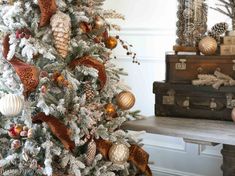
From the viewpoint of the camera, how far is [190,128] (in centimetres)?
187

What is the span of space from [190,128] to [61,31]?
2.46ft

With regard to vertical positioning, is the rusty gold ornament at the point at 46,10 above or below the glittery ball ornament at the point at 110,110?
above

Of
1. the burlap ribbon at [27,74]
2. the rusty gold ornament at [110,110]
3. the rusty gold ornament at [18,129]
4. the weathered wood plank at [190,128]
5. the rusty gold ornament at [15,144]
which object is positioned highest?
the burlap ribbon at [27,74]

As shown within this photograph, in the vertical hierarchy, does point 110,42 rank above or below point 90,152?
above

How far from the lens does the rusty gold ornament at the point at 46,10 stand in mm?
1674

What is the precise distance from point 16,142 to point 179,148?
1.61m

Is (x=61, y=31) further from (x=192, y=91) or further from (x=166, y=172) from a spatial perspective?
(x=166, y=172)

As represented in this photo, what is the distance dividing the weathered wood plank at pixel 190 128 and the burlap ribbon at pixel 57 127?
1.36 feet

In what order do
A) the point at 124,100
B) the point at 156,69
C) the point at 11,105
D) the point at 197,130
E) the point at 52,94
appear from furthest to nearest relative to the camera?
1. the point at 156,69
2. the point at 124,100
3. the point at 197,130
4. the point at 52,94
5. the point at 11,105

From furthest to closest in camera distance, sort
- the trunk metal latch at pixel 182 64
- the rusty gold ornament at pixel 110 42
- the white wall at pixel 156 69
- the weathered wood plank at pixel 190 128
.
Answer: the white wall at pixel 156 69 → the trunk metal latch at pixel 182 64 → the rusty gold ornament at pixel 110 42 → the weathered wood plank at pixel 190 128

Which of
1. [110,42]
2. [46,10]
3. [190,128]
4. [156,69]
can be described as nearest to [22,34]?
[46,10]

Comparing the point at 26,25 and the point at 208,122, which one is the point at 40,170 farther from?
the point at 208,122

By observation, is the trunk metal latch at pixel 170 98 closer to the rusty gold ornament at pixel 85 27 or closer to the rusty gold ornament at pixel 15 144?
the rusty gold ornament at pixel 85 27

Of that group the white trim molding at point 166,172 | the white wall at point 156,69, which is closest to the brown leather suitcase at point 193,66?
the white wall at point 156,69
